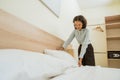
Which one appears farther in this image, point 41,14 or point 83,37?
point 83,37

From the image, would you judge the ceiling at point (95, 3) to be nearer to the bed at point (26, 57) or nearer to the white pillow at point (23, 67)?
the bed at point (26, 57)

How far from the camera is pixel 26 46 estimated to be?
49.2 inches

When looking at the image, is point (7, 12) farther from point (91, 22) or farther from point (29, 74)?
point (91, 22)

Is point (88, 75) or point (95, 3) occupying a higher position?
point (95, 3)

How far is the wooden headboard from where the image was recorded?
999 mm

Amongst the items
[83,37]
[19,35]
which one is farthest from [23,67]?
[83,37]

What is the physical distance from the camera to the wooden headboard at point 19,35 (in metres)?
1.00

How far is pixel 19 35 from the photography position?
1164mm

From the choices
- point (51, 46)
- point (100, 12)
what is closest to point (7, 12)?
point (51, 46)

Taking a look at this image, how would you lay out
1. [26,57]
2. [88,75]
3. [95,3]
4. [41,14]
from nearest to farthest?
[26,57], [88,75], [41,14], [95,3]

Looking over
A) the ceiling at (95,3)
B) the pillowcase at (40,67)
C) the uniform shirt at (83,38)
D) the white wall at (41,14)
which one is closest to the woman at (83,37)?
the uniform shirt at (83,38)

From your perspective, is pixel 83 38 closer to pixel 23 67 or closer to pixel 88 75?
pixel 88 75

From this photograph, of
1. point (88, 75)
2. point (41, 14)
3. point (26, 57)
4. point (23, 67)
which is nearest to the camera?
point (23, 67)

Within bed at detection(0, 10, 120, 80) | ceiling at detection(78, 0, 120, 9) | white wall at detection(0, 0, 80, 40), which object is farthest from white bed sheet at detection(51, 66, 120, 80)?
ceiling at detection(78, 0, 120, 9)
